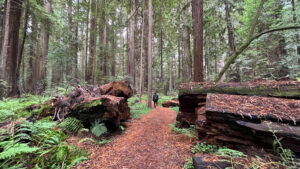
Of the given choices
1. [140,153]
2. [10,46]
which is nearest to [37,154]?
[140,153]

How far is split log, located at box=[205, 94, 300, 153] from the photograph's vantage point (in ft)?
6.87

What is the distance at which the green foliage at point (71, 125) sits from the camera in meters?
4.00

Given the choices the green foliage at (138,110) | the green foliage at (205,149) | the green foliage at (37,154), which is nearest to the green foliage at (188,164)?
the green foliage at (205,149)

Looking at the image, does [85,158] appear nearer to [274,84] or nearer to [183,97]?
[183,97]

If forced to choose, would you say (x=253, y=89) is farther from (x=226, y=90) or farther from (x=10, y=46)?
(x=10, y=46)

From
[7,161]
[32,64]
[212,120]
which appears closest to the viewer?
[7,161]

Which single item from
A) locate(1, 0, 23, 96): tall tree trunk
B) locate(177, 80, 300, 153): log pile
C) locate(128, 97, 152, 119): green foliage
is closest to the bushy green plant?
locate(128, 97, 152, 119): green foliage

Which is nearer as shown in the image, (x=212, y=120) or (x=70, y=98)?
(x=212, y=120)

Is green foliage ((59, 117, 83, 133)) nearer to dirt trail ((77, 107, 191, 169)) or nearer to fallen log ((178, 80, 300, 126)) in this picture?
dirt trail ((77, 107, 191, 169))

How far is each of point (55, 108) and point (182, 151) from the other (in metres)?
4.72

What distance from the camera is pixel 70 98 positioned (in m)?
4.57

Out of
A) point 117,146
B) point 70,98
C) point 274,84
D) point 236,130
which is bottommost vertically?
point 117,146

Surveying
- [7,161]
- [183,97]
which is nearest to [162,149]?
[183,97]

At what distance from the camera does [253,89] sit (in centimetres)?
355
